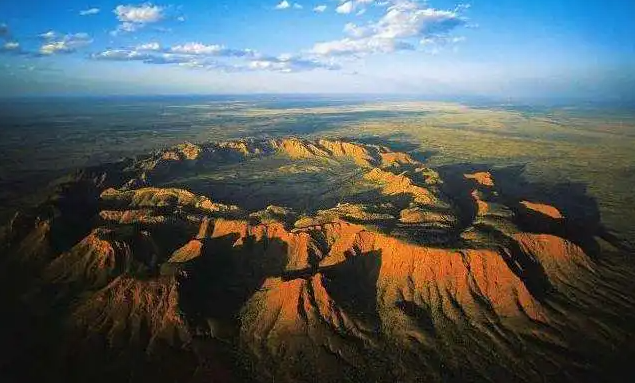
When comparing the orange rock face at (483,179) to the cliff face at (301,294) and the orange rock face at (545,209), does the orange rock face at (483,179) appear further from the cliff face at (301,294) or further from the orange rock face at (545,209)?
the cliff face at (301,294)

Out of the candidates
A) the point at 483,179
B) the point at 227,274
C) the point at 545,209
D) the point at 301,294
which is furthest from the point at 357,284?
the point at 483,179

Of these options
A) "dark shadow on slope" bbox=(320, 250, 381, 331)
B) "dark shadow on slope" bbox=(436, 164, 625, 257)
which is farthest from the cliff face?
"dark shadow on slope" bbox=(436, 164, 625, 257)

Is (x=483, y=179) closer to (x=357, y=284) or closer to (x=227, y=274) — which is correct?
(x=357, y=284)

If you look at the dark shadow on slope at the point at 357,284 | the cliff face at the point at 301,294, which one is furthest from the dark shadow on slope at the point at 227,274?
the dark shadow on slope at the point at 357,284

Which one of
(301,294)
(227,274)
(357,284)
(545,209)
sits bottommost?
(357,284)

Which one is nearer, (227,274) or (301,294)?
(301,294)

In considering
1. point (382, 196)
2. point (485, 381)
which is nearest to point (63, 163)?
point (382, 196)

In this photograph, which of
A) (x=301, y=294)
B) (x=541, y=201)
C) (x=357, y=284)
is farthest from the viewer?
(x=541, y=201)

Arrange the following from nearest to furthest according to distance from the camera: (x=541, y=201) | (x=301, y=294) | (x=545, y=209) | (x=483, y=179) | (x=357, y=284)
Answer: (x=301, y=294) → (x=357, y=284) → (x=545, y=209) → (x=541, y=201) → (x=483, y=179)

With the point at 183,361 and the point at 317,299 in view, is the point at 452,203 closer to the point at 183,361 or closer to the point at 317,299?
the point at 317,299
